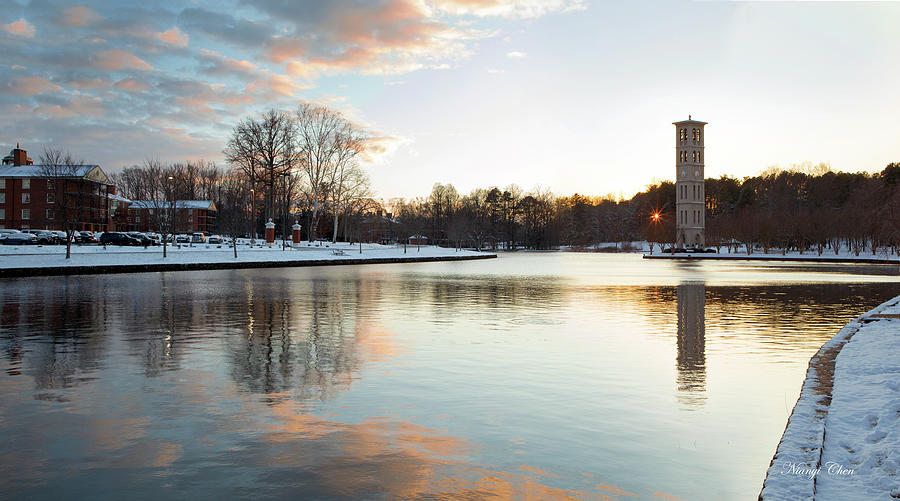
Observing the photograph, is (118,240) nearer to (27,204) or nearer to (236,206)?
(27,204)

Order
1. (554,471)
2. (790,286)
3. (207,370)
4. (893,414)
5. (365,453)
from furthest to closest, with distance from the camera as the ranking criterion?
1. (790,286)
2. (207,370)
3. (893,414)
4. (365,453)
5. (554,471)

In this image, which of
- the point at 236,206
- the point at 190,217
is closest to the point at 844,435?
the point at 236,206

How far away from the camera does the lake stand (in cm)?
605

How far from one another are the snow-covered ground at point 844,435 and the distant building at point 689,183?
9893 centimetres

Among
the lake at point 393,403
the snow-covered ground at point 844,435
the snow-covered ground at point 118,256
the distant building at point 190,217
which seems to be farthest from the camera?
the distant building at point 190,217

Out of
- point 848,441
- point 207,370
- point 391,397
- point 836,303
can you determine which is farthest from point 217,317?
point 836,303

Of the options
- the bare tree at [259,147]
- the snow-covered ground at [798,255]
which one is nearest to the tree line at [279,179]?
the bare tree at [259,147]

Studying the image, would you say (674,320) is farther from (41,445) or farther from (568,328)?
(41,445)

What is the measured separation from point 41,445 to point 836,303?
23868 millimetres

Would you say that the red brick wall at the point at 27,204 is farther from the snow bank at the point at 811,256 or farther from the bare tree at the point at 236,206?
the snow bank at the point at 811,256

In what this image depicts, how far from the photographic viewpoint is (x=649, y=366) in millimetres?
11539

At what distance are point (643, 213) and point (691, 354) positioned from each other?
151 m

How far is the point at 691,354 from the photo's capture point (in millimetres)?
12875

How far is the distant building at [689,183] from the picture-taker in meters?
105
